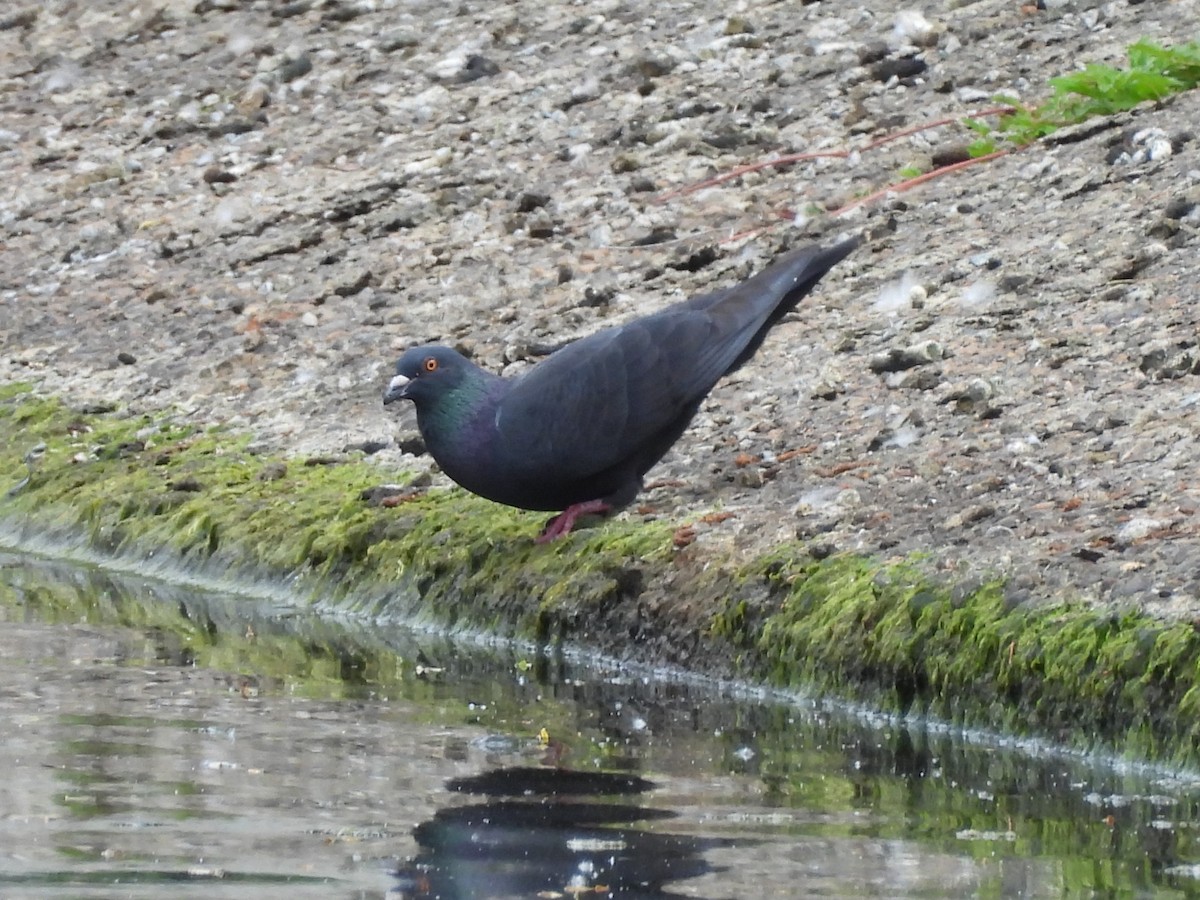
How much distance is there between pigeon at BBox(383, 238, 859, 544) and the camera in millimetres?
7508

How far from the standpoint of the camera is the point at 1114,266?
8.85 m

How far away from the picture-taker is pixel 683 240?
10461 millimetres

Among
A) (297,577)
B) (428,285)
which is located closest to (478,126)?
(428,285)

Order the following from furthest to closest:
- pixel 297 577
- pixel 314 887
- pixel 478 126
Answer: pixel 478 126 → pixel 297 577 → pixel 314 887

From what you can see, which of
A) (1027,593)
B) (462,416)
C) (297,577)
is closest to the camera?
(1027,593)

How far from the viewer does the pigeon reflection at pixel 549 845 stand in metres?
4.33

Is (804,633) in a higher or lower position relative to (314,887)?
lower

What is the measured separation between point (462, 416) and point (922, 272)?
259 cm

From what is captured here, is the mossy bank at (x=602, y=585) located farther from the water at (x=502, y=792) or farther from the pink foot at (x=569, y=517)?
the water at (x=502, y=792)

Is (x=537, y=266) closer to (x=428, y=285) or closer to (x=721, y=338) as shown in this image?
(x=428, y=285)

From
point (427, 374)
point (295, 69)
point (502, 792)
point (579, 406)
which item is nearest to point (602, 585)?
point (579, 406)

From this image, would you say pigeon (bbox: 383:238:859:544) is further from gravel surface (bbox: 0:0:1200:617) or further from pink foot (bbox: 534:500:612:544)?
gravel surface (bbox: 0:0:1200:617)

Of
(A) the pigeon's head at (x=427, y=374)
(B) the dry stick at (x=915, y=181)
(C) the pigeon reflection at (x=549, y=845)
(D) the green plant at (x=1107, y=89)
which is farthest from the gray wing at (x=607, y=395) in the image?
(D) the green plant at (x=1107, y=89)

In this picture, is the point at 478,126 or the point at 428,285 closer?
the point at 428,285
